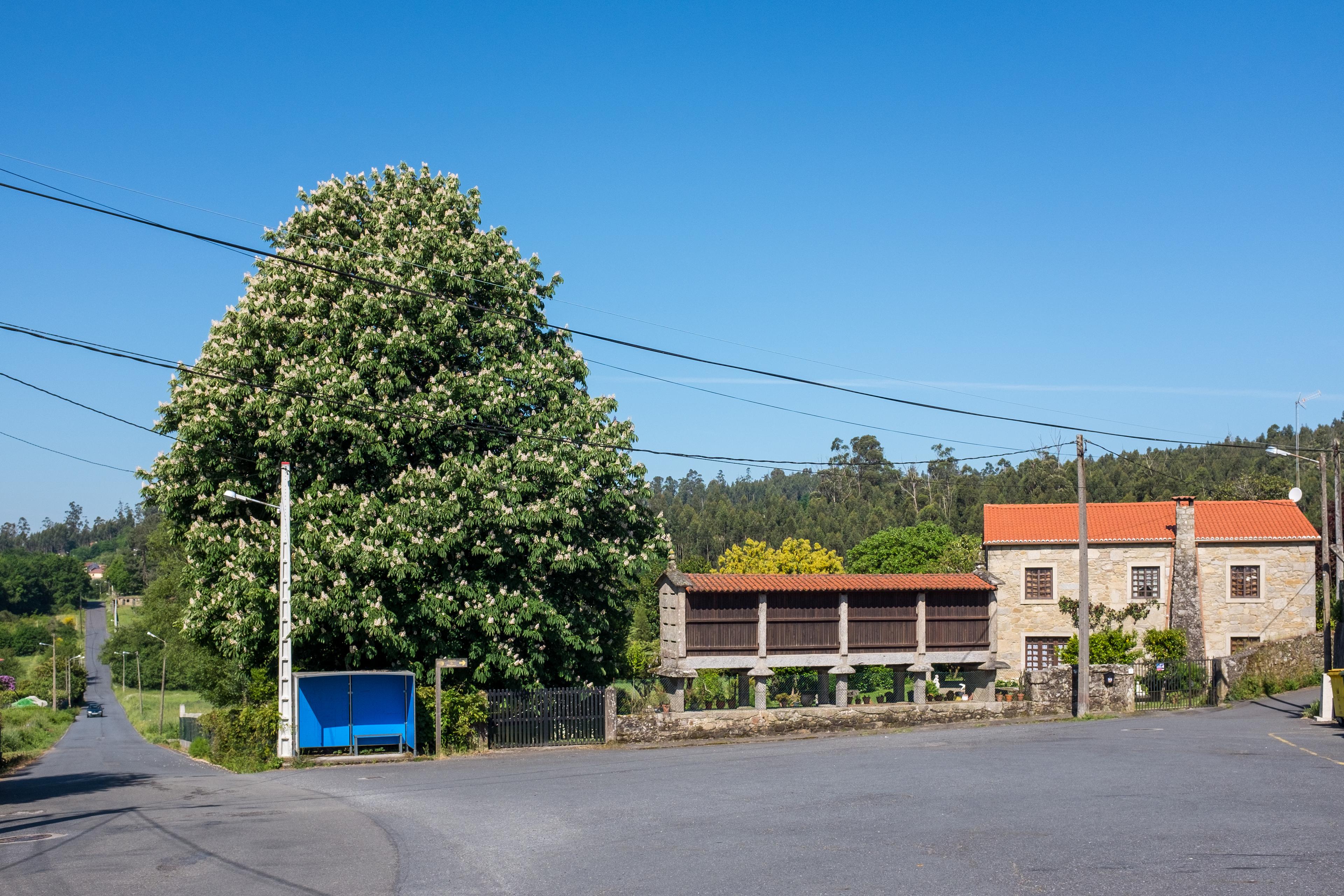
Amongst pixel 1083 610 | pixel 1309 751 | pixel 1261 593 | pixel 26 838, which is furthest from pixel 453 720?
pixel 1261 593

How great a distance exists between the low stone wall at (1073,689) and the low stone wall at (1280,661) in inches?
206

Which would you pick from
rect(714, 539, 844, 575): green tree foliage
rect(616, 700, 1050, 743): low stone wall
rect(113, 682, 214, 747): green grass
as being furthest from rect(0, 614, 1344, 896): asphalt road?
rect(714, 539, 844, 575): green tree foliage

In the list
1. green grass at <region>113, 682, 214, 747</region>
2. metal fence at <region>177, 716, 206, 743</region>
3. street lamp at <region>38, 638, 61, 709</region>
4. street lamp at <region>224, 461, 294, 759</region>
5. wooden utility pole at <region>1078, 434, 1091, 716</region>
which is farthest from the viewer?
street lamp at <region>38, 638, 61, 709</region>

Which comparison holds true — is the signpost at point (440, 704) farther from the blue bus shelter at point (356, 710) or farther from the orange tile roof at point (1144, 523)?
the orange tile roof at point (1144, 523)

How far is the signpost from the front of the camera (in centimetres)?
2442

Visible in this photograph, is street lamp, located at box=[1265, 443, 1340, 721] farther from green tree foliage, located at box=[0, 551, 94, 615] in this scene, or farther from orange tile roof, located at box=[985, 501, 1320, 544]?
green tree foliage, located at box=[0, 551, 94, 615]

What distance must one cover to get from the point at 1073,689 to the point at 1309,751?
10.3 metres

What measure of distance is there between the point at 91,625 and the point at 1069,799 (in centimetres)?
20260

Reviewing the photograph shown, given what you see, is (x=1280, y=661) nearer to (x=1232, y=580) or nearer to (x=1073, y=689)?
(x=1232, y=580)

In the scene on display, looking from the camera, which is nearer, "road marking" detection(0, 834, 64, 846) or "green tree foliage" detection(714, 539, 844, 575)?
"road marking" detection(0, 834, 64, 846)

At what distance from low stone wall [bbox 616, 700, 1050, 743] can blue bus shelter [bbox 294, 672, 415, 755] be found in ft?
16.4

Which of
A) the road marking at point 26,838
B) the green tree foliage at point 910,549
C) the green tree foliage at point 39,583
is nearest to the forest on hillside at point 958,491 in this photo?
the green tree foliage at point 910,549

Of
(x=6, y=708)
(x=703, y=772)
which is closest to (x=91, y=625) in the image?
(x=6, y=708)

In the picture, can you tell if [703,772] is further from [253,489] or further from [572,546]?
[253,489]
